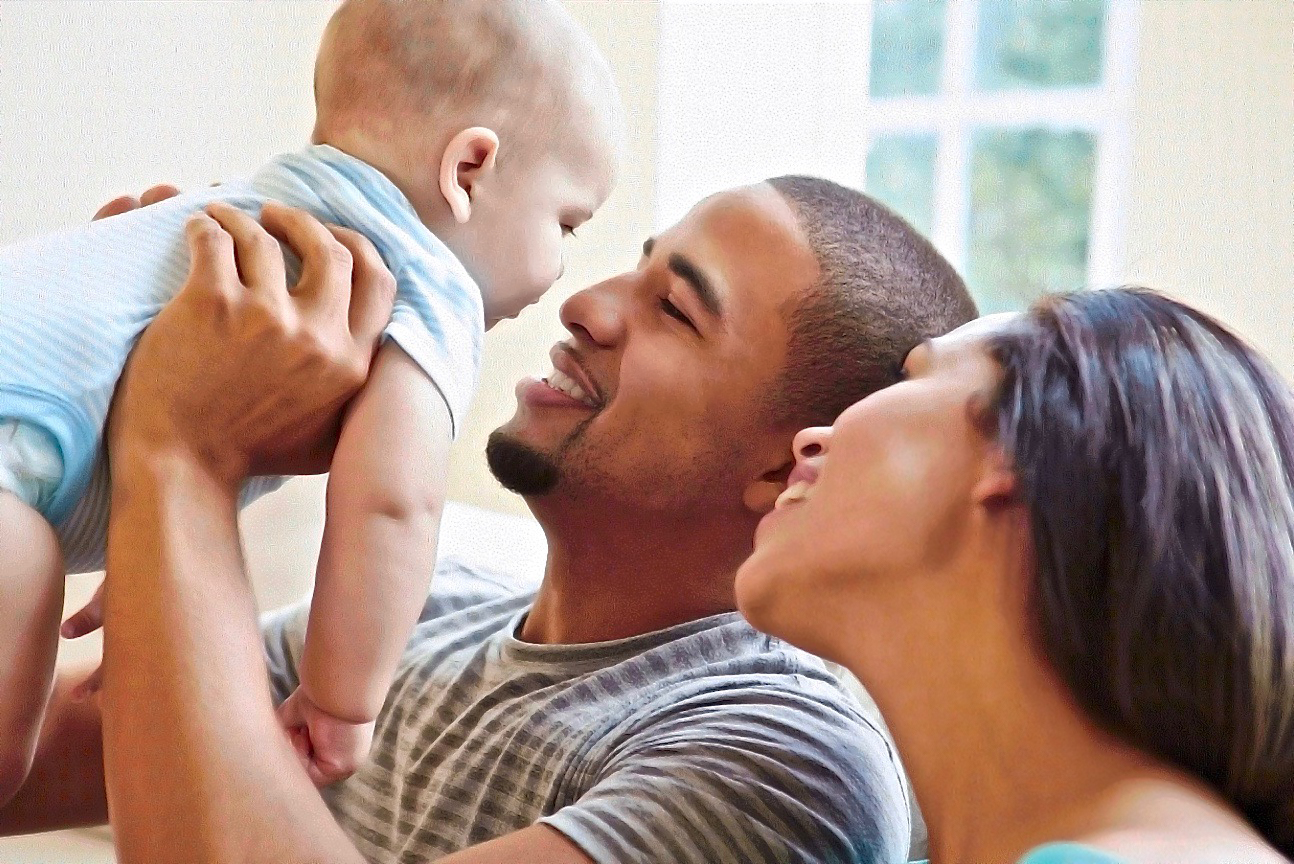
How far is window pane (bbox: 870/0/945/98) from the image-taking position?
13.5 feet

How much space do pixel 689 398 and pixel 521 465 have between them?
0.62ft

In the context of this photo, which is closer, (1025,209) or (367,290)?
(367,290)

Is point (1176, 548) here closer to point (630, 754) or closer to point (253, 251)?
point (630, 754)

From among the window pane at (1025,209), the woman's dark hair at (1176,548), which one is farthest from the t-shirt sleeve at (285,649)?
the window pane at (1025,209)

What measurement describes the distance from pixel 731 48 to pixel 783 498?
73.1 inches

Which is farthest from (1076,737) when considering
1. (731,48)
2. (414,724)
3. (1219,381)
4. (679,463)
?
(731,48)

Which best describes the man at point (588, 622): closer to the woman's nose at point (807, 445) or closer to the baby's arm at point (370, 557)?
→ the baby's arm at point (370, 557)

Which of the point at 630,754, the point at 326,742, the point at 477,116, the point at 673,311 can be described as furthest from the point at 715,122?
the point at 326,742

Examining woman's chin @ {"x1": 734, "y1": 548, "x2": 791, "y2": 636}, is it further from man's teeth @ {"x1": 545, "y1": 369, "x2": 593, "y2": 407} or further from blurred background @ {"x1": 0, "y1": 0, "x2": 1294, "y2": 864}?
blurred background @ {"x1": 0, "y1": 0, "x2": 1294, "y2": 864}

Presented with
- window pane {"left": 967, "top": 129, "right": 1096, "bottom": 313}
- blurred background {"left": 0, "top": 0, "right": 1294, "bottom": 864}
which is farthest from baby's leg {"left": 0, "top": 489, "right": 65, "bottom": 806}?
window pane {"left": 967, "top": 129, "right": 1096, "bottom": 313}

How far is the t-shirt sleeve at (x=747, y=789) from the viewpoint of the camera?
106cm

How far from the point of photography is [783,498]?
3.45ft

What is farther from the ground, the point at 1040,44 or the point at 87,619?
the point at 1040,44

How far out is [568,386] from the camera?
148 centimetres
